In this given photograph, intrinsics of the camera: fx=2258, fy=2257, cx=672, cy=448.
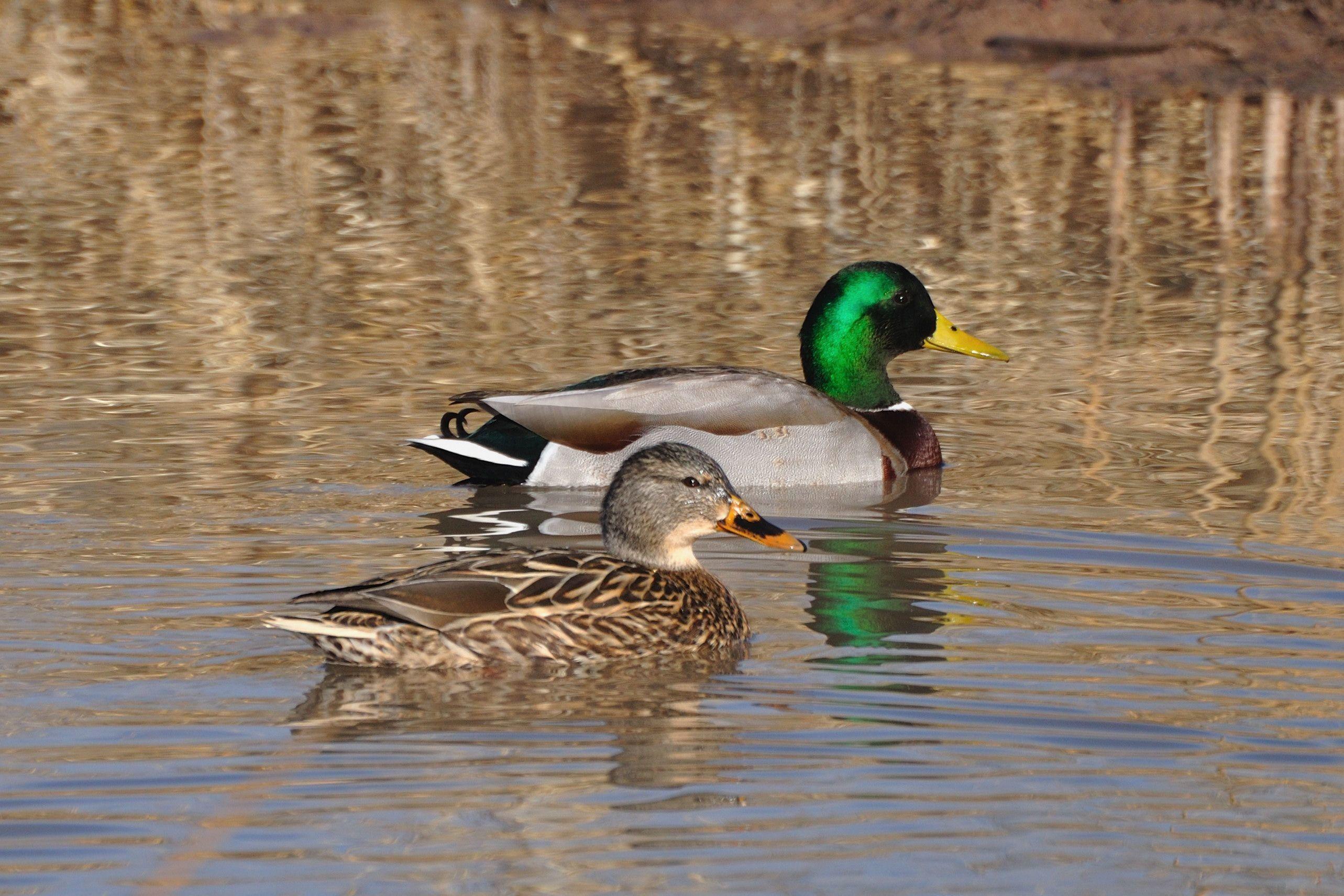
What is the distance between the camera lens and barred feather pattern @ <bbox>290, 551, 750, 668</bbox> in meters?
6.23

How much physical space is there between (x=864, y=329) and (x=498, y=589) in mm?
4562

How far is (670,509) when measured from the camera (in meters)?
6.98

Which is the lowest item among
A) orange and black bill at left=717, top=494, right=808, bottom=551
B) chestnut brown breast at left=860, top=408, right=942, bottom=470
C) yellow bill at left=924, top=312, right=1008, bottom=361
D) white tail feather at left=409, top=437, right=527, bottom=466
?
chestnut brown breast at left=860, top=408, right=942, bottom=470

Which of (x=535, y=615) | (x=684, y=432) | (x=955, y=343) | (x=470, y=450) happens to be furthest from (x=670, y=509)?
(x=955, y=343)

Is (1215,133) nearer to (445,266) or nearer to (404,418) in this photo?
(445,266)

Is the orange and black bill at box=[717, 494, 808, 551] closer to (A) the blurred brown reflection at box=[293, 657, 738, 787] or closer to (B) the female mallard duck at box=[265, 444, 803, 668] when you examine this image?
(B) the female mallard duck at box=[265, 444, 803, 668]

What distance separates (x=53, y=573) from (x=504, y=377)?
12.9ft

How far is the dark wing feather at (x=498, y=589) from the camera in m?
6.21

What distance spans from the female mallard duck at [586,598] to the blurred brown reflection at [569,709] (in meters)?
0.07

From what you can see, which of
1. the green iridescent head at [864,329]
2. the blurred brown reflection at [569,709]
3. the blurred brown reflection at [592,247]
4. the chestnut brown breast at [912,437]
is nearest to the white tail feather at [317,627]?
the blurred brown reflection at [569,709]

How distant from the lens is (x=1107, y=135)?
18.7 meters

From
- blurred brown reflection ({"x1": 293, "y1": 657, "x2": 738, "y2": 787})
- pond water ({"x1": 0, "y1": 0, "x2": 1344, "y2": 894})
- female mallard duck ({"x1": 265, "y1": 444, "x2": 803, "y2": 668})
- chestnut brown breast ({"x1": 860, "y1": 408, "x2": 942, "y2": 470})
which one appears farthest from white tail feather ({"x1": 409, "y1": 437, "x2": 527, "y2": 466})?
blurred brown reflection ({"x1": 293, "y1": 657, "x2": 738, "y2": 787})

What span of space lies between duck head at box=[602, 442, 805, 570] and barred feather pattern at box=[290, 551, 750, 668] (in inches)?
8.5

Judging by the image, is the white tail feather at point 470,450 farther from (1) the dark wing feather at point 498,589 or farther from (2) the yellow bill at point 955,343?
(1) the dark wing feather at point 498,589
